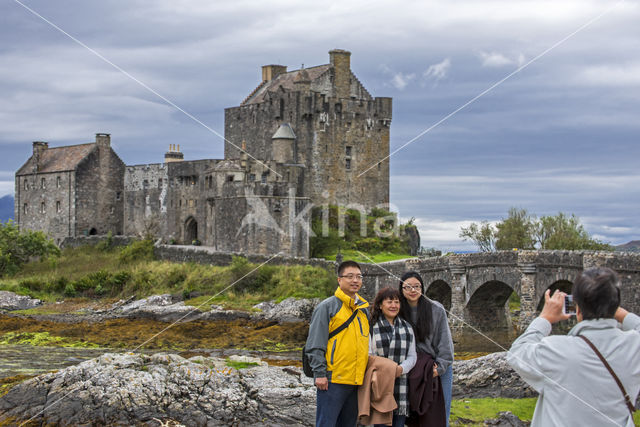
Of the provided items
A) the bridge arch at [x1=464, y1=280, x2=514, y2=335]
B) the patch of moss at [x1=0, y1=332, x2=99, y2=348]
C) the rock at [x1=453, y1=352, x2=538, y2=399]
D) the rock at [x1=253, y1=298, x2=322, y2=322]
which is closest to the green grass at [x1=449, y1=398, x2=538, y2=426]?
the rock at [x1=453, y1=352, x2=538, y2=399]

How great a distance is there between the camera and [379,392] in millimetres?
7145

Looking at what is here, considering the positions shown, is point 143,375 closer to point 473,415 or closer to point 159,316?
point 473,415

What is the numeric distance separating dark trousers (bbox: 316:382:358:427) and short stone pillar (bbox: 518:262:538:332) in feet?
54.2

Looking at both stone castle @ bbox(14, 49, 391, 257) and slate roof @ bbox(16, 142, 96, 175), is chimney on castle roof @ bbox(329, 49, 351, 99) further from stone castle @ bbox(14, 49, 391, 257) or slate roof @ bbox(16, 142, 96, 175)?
slate roof @ bbox(16, 142, 96, 175)

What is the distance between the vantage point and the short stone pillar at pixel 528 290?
898 inches

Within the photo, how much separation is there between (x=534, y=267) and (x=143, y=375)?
14.0 meters

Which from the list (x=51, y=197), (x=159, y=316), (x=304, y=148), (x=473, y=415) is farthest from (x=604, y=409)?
(x=51, y=197)

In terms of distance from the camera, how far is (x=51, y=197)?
171 feet

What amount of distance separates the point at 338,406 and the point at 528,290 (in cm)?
1681

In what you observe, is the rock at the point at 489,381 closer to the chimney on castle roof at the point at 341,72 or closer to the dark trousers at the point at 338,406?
the dark trousers at the point at 338,406

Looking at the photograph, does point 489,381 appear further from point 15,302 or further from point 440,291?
point 15,302

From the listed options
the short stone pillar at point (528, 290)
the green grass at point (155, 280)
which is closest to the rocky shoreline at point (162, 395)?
the short stone pillar at point (528, 290)

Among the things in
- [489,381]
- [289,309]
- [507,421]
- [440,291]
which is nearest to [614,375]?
[507,421]

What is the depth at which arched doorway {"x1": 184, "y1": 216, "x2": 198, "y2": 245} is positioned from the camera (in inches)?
1793
